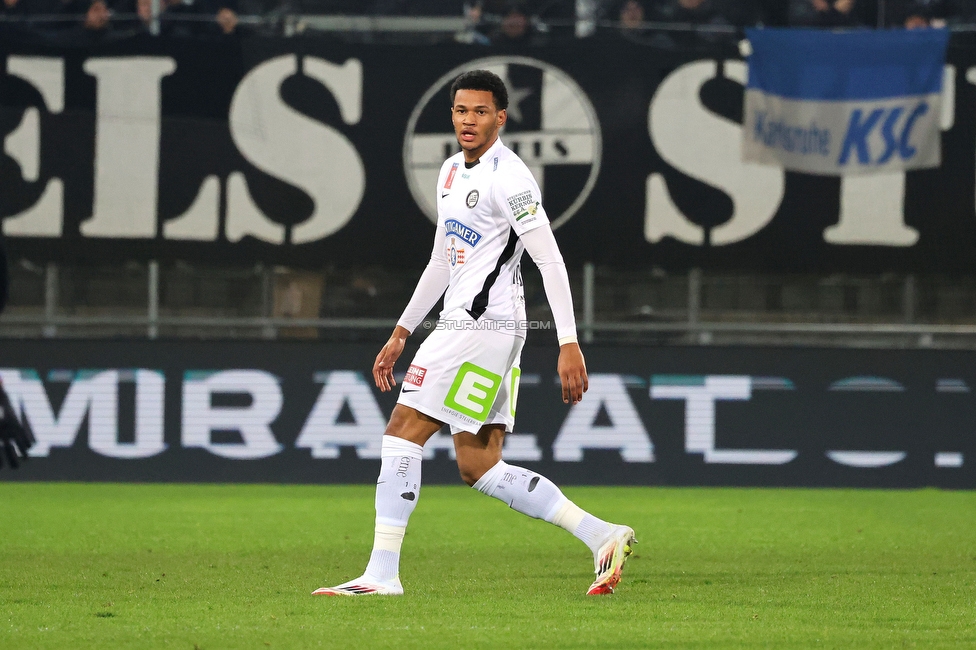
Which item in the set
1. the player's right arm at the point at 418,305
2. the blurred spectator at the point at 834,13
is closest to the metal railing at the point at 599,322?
the blurred spectator at the point at 834,13

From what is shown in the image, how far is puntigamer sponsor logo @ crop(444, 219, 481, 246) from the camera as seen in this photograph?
579cm

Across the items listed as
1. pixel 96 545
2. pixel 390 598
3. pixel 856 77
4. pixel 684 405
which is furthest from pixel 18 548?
pixel 856 77

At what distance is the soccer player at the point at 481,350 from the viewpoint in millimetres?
5642

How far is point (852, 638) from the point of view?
4.66 metres

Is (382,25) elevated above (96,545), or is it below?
above

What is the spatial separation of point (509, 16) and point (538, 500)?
6.50 metres

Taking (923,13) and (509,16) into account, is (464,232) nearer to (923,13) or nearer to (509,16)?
(509,16)

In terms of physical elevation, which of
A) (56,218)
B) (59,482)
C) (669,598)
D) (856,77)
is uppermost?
(856,77)

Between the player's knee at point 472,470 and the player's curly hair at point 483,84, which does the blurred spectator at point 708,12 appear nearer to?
the player's curly hair at point 483,84

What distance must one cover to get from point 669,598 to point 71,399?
6.91 m

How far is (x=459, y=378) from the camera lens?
5.67m

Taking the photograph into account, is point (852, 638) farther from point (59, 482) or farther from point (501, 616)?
point (59, 482)

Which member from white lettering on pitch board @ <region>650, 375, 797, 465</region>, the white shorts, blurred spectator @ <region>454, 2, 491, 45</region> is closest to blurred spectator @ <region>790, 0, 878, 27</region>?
blurred spectator @ <region>454, 2, 491, 45</region>

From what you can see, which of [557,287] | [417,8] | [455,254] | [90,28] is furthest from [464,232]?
[90,28]
